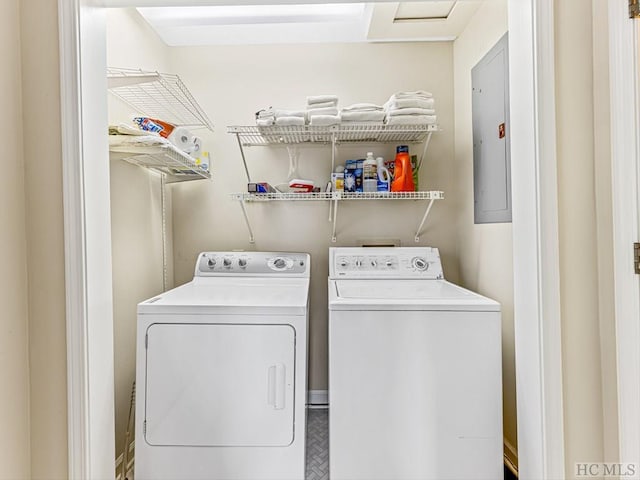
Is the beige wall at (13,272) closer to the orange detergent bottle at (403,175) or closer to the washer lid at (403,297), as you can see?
the washer lid at (403,297)

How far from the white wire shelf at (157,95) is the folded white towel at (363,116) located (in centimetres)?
87

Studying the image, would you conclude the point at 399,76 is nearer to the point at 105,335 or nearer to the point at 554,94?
the point at 554,94

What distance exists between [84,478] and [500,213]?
2090 millimetres

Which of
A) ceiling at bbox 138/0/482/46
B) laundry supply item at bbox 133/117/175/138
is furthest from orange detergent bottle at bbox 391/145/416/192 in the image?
laundry supply item at bbox 133/117/175/138

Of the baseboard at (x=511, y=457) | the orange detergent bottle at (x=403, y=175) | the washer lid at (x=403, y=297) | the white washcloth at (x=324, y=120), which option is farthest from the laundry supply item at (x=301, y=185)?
the baseboard at (x=511, y=457)

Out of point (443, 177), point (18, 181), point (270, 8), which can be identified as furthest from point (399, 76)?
point (18, 181)

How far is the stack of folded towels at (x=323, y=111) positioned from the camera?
194 cm

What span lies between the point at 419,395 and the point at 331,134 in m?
1.55

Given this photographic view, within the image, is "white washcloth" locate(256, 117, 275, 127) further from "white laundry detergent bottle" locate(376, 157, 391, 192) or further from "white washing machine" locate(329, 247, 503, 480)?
"white washing machine" locate(329, 247, 503, 480)

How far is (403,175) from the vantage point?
208cm

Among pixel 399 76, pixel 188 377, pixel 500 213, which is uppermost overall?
pixel 399 76

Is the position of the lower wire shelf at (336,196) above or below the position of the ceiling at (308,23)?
below

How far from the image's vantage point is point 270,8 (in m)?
2.09

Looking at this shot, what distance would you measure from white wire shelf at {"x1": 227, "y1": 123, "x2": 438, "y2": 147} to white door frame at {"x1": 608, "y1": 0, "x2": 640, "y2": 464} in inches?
37.4
